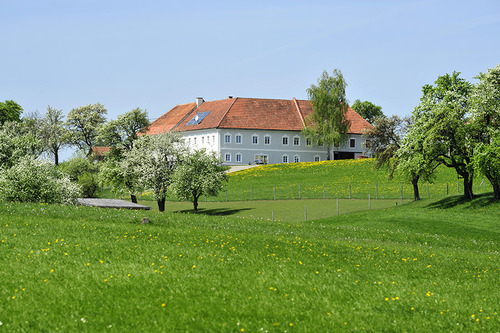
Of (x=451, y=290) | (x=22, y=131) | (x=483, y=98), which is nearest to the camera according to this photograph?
(x=451, y=290)

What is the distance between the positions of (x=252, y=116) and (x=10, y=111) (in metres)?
55.1

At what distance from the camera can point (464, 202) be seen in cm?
5481

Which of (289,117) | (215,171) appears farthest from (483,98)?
(289,117)

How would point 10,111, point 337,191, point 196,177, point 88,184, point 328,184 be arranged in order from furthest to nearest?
point 10,111 → point 88,184 → point 328,184 → point 337,191 → point 196,177

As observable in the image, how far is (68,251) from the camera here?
67.4ft

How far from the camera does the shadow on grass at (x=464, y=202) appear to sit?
52.6m

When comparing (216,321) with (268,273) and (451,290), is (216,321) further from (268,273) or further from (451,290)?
(451,290)

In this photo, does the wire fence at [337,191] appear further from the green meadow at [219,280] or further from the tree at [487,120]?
the green meadow at [219,280]

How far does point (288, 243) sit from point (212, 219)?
425 inches

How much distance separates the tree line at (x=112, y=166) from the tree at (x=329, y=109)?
3371cm

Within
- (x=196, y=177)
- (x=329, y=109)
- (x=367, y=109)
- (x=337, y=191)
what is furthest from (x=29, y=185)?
(x=367, y=109)

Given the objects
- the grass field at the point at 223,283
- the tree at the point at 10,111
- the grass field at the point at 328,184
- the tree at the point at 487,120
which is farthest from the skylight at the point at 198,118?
the grass field at the point at 223,283

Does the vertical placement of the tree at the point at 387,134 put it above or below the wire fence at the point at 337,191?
above

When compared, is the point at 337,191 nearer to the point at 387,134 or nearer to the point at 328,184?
the point at 328,184
